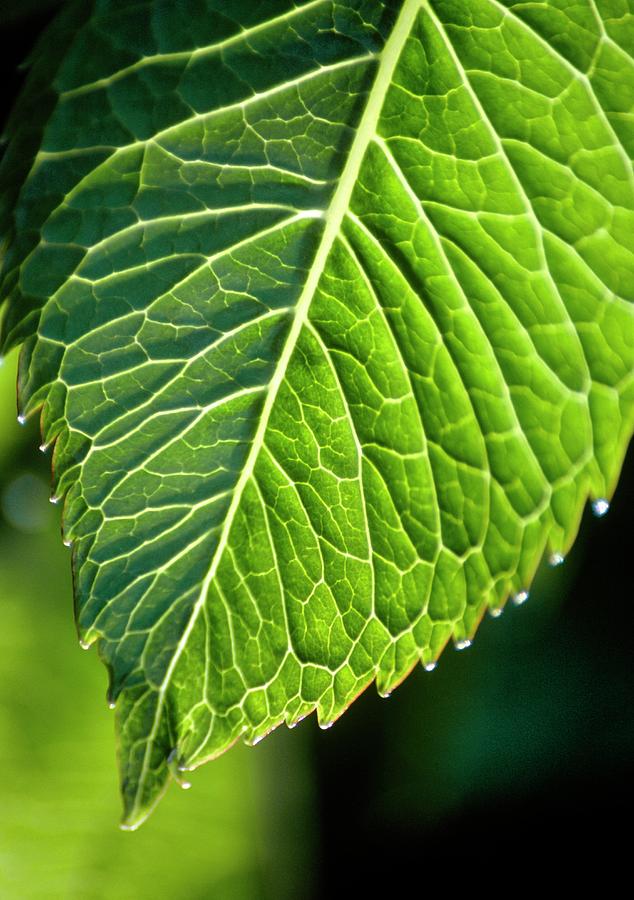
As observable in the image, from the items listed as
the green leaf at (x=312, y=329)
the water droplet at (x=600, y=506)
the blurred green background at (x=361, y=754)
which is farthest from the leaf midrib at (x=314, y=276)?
the blurred green background at (x=361, y=754)

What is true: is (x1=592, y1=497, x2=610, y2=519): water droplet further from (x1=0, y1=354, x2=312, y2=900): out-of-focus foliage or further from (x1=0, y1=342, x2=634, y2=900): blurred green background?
(x1=0, y1=354, x2=312, y2=900): out-of-focus foliage

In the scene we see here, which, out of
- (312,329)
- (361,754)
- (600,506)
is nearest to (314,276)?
(312,329)

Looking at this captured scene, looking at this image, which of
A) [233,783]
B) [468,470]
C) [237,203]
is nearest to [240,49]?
[237,203]

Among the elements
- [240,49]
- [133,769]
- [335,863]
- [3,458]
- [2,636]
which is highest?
[240,49]

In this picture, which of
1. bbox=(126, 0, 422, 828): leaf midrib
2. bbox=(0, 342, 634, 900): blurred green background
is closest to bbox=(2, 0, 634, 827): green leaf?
bbox=(126, 0, 422, 828): leaf midrib

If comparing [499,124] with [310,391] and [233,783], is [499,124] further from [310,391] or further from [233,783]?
[233,783]

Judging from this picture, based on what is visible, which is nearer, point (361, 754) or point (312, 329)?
point (312, 329)

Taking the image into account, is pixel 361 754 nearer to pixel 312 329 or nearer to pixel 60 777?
pixel 60 777
